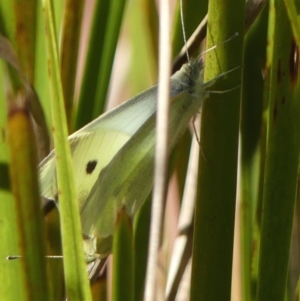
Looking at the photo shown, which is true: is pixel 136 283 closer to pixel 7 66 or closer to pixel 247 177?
pixel 247 177

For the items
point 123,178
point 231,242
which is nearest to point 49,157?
point 123,178

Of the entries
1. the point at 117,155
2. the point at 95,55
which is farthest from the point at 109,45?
the point at 117,155

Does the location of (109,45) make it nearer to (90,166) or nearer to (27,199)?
(90,166)

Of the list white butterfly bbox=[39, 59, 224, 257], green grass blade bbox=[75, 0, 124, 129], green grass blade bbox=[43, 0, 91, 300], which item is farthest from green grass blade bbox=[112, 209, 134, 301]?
green grass blade bbox=[75, 0, 124, 129]

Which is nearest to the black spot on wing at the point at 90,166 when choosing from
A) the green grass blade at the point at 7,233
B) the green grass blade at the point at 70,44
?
the green grass blade at the point at 70,44

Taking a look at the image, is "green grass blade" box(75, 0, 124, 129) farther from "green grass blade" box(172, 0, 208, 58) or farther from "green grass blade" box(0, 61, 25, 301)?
"green grass blade" box(0, 61, 25, 301)

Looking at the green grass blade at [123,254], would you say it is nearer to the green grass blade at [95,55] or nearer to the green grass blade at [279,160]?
the green grass blade at [279,160]

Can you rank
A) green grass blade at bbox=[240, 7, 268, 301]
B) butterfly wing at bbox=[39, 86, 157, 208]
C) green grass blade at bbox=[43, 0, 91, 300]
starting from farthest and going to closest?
butterfly wing at bbox=[39, 86, 157, 208]
green grass blade at bbox=[240, 7, 268, 301]
green grass blade at bbox=[43, 0, 91, 300]
